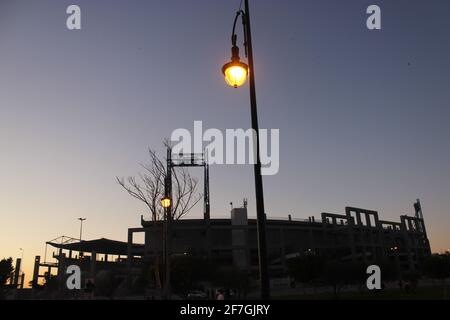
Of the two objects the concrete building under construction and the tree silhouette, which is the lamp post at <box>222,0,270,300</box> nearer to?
the tree silhouette

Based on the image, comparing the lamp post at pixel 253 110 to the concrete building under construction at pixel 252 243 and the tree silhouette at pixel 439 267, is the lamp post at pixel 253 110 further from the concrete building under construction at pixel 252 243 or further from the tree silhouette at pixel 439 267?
the concrete building under construction at pixel 252 243

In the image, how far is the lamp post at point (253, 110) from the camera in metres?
7.36

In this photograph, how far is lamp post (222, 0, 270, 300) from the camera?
7.36 meters

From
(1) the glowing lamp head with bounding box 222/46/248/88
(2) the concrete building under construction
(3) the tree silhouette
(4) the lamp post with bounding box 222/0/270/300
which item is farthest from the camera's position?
(2) the concrete building under construction

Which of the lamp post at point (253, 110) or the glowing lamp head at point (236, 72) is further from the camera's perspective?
the glowing lamp head at point (236, 72)

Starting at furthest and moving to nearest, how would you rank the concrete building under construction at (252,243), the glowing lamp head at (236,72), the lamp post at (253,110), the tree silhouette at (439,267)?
the concrete building under construction at (252,243), the tree silhouette at (439,267), the glowing lamp head at (236,72), the lamp post at (253,110)

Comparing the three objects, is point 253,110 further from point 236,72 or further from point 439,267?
point 439,267

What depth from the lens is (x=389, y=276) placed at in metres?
73.2

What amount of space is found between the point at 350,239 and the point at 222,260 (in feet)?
104

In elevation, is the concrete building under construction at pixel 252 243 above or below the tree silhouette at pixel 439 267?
above

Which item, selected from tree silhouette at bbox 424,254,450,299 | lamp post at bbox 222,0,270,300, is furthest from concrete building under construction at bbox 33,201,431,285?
lamp post at bbox 222,0,270,300

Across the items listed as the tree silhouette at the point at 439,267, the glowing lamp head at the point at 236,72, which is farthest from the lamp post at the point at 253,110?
the tree silhouette at the point at 439,267

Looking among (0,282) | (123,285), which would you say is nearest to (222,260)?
(123,285)
